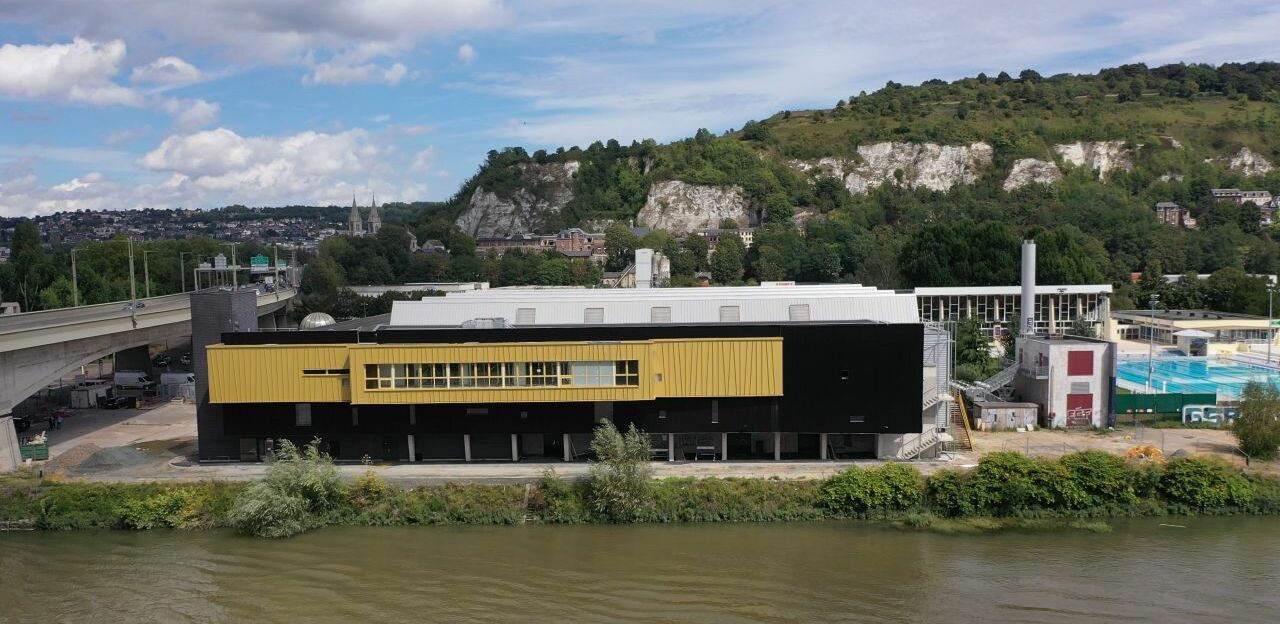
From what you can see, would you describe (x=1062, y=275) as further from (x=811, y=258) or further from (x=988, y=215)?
(x=988, y=215)

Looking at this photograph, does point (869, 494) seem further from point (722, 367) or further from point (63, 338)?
point (63, 338)

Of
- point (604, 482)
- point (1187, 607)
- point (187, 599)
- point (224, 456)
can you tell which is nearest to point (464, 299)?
point (224, 456)

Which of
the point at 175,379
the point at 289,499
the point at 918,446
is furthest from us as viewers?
the point at 175,379

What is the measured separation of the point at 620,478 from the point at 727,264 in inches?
3031

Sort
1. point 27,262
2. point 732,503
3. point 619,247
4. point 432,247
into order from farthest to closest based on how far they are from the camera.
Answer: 1. point 432,247
2. point 619,247
3. point 27,262
4. point 732,503

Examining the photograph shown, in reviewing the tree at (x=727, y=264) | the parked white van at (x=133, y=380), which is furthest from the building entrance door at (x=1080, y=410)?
the tree at (x=727, y=264)

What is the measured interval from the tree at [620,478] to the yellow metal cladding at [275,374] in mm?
8343

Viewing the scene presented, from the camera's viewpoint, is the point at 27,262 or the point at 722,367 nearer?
the point at 722,367

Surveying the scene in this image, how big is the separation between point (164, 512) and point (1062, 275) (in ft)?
187

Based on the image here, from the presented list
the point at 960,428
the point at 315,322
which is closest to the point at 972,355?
the point at 960,428

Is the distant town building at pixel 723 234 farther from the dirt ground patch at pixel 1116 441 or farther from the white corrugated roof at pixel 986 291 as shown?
the dirt ground patch at pixel 1116 441

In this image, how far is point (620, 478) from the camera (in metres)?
24.3

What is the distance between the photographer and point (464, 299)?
111ft

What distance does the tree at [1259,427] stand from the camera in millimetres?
27500
